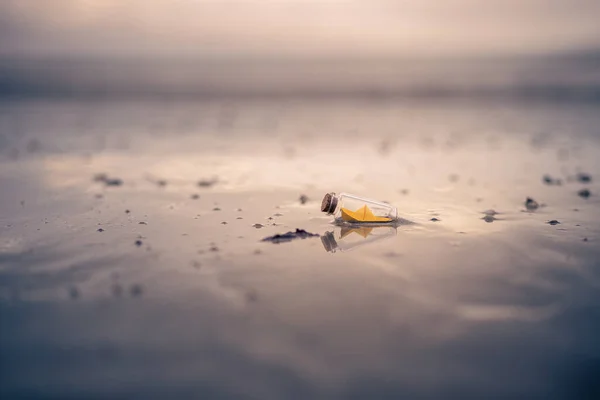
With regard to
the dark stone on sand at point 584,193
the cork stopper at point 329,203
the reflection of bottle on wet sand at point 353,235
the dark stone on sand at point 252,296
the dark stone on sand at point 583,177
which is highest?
the cork stopper at point 329,203

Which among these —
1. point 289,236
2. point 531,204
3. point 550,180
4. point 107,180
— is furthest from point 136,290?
point 550,180

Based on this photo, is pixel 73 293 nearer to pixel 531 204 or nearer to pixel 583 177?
pixel 531 204

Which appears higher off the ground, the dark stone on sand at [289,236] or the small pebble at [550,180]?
the small pebble at [550,180]

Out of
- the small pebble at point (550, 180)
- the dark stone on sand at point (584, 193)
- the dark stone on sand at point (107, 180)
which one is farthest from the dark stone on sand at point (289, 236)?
the small pebble at point (550, 180)

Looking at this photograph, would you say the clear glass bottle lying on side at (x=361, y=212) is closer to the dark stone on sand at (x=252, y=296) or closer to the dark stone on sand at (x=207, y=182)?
the dark stone on sand at (x=252, y=296)

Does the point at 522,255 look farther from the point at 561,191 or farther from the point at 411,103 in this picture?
the point at 411,103

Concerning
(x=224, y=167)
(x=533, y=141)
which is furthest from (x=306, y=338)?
(x=533, y=141)
